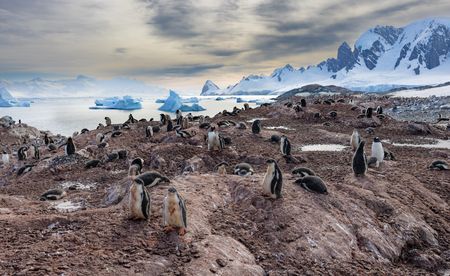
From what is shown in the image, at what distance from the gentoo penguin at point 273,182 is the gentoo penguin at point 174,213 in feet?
9.07

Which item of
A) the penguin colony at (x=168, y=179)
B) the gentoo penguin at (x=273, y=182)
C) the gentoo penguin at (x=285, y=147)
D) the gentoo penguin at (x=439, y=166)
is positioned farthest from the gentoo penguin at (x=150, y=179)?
the gentoo penguin at (x=439, y=166)

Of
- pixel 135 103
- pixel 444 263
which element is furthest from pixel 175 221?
pixel 135 103

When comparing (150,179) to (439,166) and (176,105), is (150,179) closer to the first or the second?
(439,166)

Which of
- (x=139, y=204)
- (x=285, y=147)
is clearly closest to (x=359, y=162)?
(x=285, y=147)

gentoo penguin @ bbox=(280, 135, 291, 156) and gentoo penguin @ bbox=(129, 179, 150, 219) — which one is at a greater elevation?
gentoo penguin @ bbox=(129, 179, 150, 219)

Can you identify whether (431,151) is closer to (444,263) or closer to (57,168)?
(444,263)

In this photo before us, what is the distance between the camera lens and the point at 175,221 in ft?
23.7

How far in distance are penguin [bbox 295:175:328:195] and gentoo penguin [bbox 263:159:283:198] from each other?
108 cm

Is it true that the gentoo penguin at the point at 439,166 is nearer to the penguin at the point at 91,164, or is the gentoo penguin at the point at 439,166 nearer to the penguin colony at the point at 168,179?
the penguin colony at the point at 168,179

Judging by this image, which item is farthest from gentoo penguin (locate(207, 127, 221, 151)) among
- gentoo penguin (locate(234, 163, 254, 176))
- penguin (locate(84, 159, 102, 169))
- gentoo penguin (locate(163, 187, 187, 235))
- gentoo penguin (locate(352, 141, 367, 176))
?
gentoo penguin (locate(163, 187, 187, 235))

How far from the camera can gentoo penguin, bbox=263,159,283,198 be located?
9258 millimetres

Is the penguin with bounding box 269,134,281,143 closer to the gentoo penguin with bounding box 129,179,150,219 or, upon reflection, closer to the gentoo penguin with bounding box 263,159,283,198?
the gentoo penguin with bounding box 263,159,283,198

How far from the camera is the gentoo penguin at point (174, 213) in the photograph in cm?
711

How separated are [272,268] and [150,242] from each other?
91.8 inches
